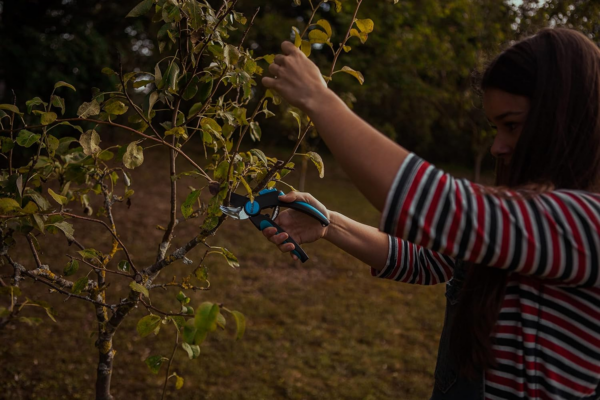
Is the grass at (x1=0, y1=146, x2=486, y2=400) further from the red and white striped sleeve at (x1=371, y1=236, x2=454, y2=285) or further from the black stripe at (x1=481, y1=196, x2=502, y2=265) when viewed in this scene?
the black stripe at (x1=481, y1=196, x2=502, y2=265)

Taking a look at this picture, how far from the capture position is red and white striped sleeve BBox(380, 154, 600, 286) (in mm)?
974

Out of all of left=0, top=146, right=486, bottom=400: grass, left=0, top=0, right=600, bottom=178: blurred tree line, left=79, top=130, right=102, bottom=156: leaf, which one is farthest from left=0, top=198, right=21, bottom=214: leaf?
left=0, top=0, right=600, bottom=178: blurred tree line

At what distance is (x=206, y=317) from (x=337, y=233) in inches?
29.1

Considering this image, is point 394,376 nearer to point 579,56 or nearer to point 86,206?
point 86,206

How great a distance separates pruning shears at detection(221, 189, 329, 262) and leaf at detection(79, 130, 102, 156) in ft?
1.45

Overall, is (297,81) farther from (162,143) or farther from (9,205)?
(9,205)

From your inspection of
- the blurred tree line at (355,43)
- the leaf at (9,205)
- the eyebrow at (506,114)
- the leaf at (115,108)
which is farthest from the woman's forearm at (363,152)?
the blurred tree line at (355,43)

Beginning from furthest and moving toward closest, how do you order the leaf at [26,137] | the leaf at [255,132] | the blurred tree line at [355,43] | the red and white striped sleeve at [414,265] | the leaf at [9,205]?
the blurred tree line at [355,43], the leaf at [255,132], the red and white striped sleeve at [414,265], the leaf at [26,137], the leaf at [9,205]

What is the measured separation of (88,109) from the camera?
62.9 inches

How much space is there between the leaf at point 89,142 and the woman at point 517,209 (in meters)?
0.78

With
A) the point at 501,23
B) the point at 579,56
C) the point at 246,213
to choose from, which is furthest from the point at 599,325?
the point at 501,23

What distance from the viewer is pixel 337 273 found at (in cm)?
647

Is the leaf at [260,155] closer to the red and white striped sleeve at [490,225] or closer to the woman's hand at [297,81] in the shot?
the woman's hand at [297,81]

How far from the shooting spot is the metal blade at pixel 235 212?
5.30ft
